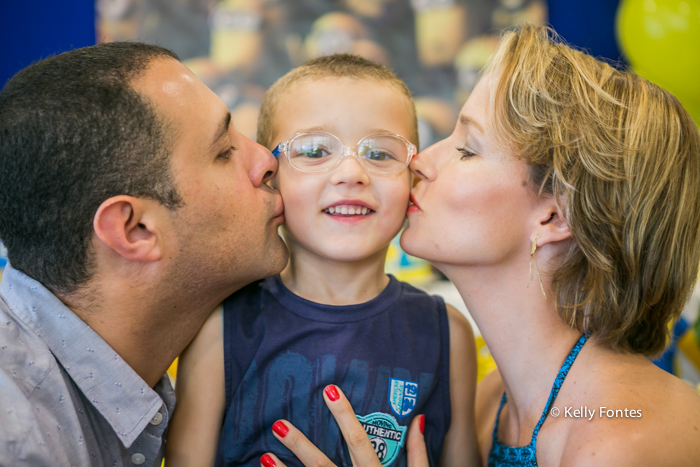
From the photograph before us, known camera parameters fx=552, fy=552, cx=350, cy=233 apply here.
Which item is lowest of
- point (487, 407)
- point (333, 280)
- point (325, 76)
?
point (487, 407)

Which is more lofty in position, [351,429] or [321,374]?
[321,374]

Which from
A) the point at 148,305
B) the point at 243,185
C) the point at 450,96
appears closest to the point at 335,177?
the point at 243,185

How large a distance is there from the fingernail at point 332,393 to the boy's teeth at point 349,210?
0.52 metres

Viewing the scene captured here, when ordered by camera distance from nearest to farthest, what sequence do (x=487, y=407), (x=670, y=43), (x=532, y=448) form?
(x=532, y=448) < (x=487, y=407) < (x=670, y=43)

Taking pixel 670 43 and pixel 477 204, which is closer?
pixel 477 204

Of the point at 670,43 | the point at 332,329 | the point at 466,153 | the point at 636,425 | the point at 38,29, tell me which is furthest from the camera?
the point at 38,29

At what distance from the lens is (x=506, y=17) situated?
4777 millimetres

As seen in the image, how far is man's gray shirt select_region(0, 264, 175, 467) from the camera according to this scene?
1.27 metres

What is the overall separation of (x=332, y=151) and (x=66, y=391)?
98cm

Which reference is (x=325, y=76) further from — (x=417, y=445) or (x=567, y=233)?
(x=417, y=445)

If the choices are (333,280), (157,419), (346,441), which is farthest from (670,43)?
(157,419)

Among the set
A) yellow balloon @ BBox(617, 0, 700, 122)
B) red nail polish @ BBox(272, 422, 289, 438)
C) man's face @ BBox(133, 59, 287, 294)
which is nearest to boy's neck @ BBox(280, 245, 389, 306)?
man's face @ BBox(133, 59, 287, 294)

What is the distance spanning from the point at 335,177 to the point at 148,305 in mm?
652

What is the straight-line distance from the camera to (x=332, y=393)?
5.31ft
